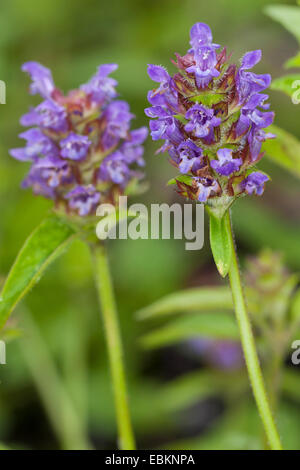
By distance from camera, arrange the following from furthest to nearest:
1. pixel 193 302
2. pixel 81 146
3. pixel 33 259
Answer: pixel 193 302 < pixel 81 146 < pixel 33 259

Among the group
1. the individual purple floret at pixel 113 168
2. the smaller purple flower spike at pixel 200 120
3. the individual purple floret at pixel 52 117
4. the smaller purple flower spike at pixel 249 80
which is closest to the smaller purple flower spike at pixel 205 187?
the smaller purple flower spike at pixel 200 120

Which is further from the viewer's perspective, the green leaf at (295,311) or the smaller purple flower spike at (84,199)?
the green leaf at (295,311)

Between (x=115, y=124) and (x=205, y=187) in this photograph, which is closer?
(x=205, y=187)

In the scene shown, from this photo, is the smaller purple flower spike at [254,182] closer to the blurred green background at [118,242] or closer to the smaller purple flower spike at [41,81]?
the smaller purple flower spike at [41,81]

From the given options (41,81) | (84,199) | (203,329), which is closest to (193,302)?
(203,329)

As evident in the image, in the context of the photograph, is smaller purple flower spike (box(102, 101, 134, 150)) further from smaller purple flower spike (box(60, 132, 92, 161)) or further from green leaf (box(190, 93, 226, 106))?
green leaf (box(190, 93, 226, 106))

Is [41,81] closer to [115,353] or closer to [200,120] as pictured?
[200,120]

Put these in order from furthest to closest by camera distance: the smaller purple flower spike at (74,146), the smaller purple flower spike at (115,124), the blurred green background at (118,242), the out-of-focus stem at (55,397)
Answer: the blurred green background at (118,242)
the out-of-focus stem at (55,397)
the smaller purple flower spike at (115,124)
the smaller purple flower spike at (74,146)

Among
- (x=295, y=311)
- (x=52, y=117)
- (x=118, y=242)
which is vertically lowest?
(x=295, y=311)
